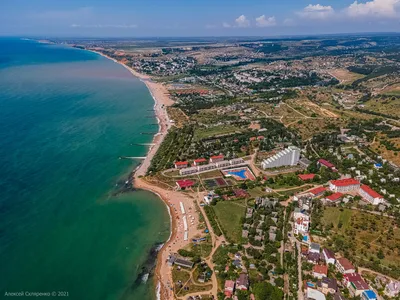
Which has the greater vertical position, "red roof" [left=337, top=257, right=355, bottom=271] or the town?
"red roof" [left=337, top=257, right=355, bottom=271]

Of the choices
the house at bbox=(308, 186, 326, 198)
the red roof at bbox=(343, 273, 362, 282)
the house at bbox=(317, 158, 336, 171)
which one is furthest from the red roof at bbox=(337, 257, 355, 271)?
the house at bbox=(317, 158, 336, 171)

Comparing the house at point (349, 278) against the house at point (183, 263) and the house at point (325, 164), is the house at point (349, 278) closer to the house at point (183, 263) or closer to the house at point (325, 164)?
the house at point (183, 263)

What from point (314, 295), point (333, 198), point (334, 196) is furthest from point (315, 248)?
point (334, 196)

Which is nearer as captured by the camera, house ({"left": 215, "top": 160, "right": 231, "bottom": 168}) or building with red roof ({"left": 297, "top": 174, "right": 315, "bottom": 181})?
building with red roof ({"left": 297, "top": 174, "right": 315, "bottom": 181})

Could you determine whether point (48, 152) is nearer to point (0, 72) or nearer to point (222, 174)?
point (222, 174)

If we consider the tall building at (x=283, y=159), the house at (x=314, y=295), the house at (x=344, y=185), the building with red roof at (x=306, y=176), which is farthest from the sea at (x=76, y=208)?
the house at (x=344, y=185)

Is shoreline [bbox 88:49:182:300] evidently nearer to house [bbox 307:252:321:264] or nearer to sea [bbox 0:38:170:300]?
sea [bbox 0:38:170:300]
